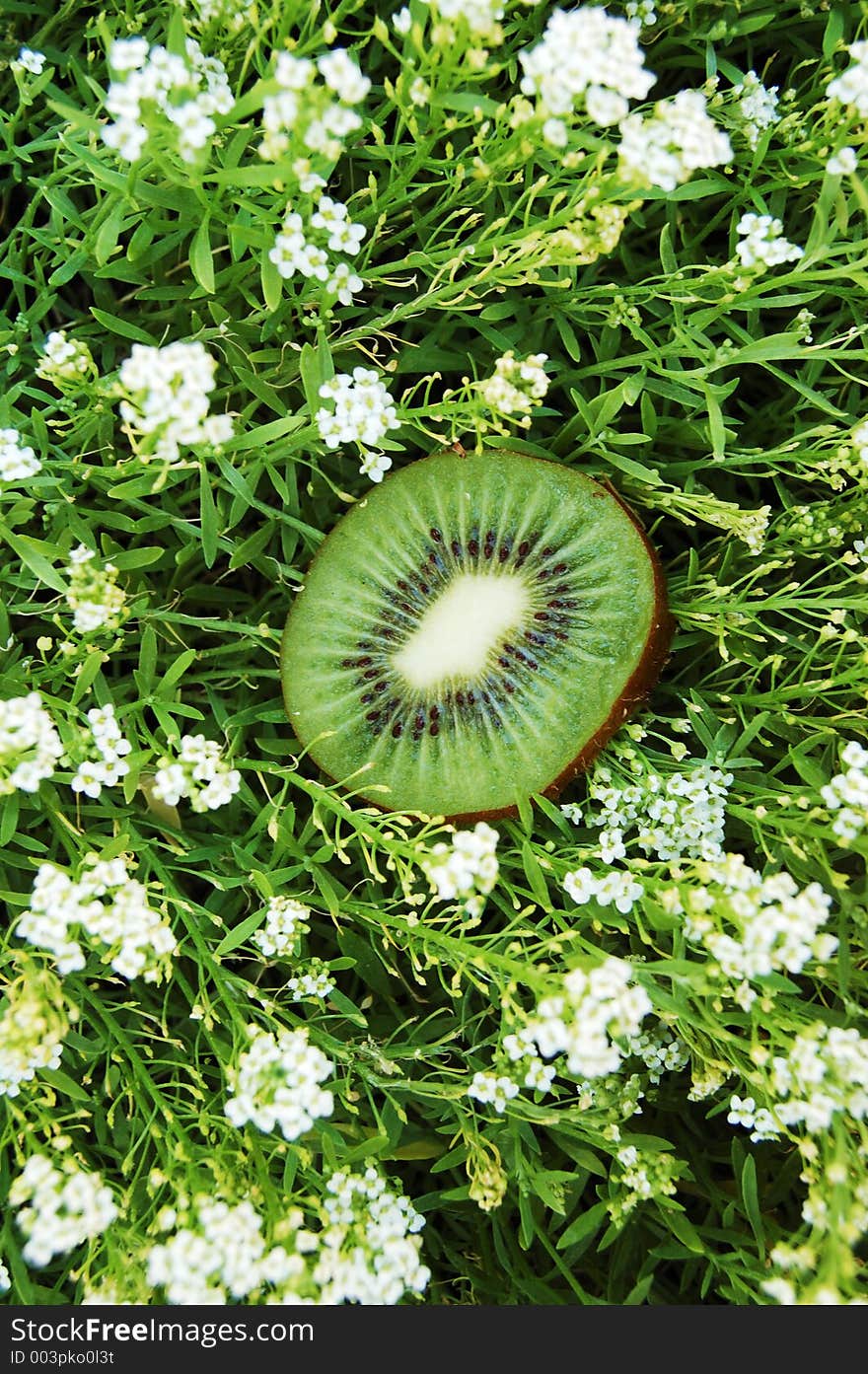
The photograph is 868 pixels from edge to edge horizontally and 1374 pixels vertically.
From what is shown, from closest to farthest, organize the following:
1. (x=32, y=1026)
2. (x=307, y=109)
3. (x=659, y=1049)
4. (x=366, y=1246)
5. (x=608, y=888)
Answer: (x=307, y=109) < (x=32, y=1026) < (x=366, y=1246) < (x=608, y=888) < (x=659, y=1049)

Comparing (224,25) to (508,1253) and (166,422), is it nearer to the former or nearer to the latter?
(166,422)

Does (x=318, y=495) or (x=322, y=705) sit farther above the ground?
(x=318, y=495)

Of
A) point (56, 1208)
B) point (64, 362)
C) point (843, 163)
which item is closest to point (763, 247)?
point (843, 163)

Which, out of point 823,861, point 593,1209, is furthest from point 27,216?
point 593,1209

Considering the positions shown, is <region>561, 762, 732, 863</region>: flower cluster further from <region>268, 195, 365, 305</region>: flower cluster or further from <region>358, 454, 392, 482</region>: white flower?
<region>268, 195, 365, 305</region>: flower cluster

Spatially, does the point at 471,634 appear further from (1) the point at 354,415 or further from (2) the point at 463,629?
(1) the point at 354,415

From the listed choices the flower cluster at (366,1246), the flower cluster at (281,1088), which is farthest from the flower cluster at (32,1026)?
the flower cluster at (366,1246)
